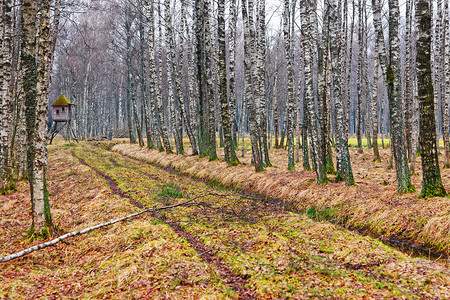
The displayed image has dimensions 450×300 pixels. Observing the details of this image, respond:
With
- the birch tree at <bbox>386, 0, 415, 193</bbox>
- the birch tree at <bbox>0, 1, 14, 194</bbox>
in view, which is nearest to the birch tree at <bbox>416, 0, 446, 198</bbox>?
the birch tree at <bbox>386, 0, 415, 193</bbox>

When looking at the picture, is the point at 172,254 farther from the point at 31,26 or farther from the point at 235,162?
the point at 235,162

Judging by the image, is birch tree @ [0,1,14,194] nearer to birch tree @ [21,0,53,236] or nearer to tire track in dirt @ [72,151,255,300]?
birch tree @ [21,0,53,236]

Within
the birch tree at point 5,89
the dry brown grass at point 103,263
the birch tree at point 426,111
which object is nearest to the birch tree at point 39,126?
the dry brown grass at point 103,263

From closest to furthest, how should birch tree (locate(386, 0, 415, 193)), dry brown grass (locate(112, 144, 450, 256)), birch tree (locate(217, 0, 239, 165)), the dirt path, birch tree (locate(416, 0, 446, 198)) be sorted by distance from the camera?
the dirt path < dry brown grass (locate(112, 144, 450, 256)) < birch tree (locate(416, 0, 446, 198)) < birch tree (locate(386, 0, 415, 193)) < birch tree (locate(217, 0, 239, 165))

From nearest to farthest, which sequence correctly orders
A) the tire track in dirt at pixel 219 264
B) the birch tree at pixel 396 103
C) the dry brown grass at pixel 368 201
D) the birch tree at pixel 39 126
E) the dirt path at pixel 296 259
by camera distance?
the dirt path at pixel 296 259, the tire track in dirt at pixel 219 264, the birch tree at pixel 39 126, the dry brown grass at pixel 368 201, the birch tree at pixel 396 103

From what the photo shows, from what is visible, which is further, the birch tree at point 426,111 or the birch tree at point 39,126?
the birch tree at point 426,111

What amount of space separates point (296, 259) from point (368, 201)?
383 centimetres

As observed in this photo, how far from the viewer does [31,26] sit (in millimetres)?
6637

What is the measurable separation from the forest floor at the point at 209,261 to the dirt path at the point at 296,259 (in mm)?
16

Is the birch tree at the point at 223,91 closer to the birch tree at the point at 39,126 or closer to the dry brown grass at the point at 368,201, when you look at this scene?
the dry brown grass at the point at 368,201

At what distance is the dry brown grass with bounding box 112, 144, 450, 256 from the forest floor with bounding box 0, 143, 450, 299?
896 millimetres

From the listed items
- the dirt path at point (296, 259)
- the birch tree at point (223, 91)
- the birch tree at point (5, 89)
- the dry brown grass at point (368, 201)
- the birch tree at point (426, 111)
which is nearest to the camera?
the dirt path at point (296, 259)

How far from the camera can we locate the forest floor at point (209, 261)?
161 inches

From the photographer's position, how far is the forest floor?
408 centimetres
